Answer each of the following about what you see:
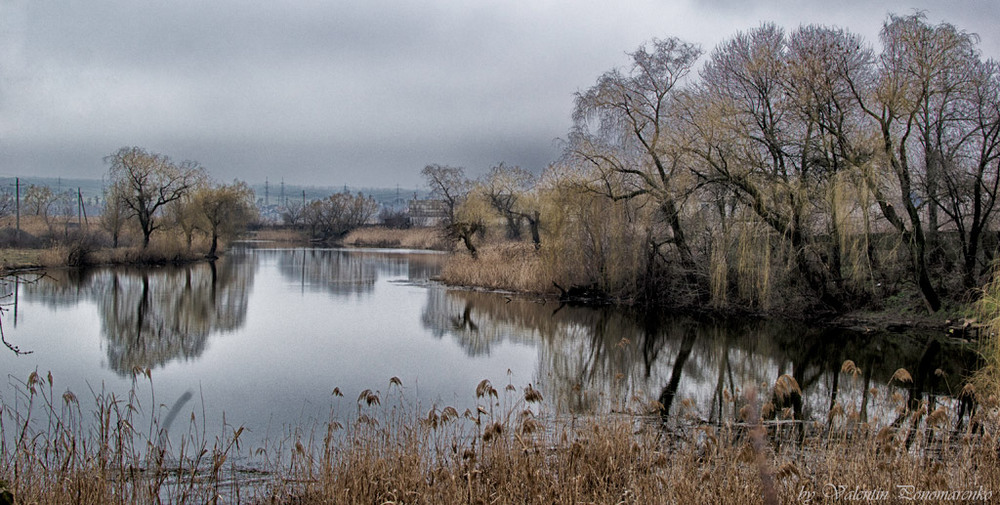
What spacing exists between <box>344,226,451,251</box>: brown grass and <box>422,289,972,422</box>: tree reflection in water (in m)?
37.8

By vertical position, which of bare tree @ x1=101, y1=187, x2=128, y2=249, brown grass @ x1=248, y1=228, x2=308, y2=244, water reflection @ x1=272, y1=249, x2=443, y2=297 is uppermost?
bare tree @ x1=101, y1=187, x2=128, y2=249

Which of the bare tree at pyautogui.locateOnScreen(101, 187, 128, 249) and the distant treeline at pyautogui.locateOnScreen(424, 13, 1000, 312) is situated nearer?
the distant treeline at pyautogui.locateOnScreen(424, 13, 1000, 312)

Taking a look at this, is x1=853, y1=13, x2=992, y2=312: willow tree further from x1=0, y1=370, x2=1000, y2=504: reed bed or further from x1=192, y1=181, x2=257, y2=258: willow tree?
x1=192, y1=181, x2=257, y2=258: willow tree

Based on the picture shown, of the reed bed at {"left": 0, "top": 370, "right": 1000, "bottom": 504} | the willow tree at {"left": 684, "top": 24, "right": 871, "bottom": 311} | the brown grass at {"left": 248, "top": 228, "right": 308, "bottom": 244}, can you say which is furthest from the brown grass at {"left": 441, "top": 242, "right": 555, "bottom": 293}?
the brown grass at {"left": 248, "top": 228, "right": 308, "bottom": 244}

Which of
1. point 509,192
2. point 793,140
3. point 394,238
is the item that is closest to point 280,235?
point 394,238

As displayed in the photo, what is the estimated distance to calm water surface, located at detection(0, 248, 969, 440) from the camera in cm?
911

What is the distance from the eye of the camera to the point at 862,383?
411 inches

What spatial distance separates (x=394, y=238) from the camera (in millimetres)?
63438

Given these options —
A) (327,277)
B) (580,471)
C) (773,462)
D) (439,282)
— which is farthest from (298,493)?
(327,277)

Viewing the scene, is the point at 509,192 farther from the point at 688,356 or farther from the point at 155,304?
the point at 688,356

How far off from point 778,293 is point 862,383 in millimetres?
8083

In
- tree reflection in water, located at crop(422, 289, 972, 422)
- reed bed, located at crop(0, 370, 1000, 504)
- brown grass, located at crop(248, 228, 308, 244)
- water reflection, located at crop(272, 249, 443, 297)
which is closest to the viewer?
reed bed, located at crop(0, 370, 1000, 504)

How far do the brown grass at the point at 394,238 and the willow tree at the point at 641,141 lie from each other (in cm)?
3416

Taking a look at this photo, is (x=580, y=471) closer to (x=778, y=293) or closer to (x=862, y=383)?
(x=862, y=383)
